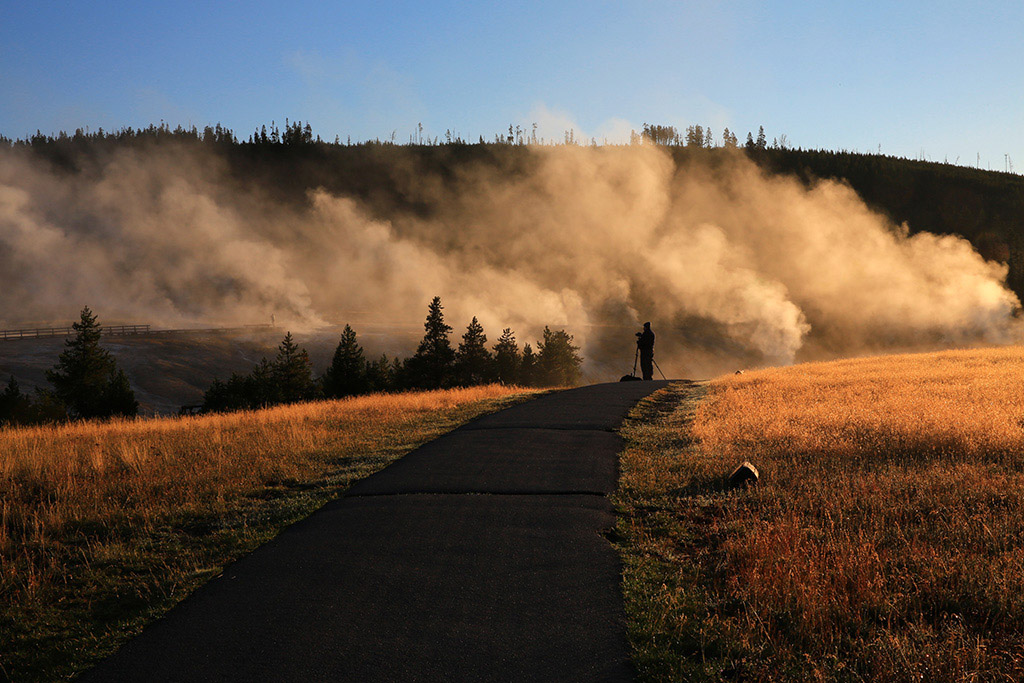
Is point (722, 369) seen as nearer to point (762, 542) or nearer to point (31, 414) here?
point (31, 414)

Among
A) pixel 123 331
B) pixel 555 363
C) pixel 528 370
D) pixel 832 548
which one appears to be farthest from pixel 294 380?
pixel 123 331

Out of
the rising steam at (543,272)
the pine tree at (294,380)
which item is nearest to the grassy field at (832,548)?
the pine tree at (294,380)

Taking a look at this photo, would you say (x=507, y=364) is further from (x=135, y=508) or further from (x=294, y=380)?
(x=135, y=508)

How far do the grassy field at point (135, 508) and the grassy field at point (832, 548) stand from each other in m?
3.95

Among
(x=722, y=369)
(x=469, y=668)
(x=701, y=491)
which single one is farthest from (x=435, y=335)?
(x=722, y=369)

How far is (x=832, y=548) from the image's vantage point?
19.8ft

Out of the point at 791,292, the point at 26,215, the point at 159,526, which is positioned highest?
the point at 26,215

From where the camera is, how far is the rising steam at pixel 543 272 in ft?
420

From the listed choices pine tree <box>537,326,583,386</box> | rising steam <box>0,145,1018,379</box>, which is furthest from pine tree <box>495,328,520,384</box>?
rising steam <box>0,145,1018,379</box>

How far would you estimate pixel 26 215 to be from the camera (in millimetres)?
178250

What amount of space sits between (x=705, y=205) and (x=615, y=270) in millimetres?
44350

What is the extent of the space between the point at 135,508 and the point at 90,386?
56.0 m

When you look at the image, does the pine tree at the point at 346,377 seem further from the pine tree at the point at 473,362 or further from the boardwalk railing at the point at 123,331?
the boardwalk railing at the point at 123,331

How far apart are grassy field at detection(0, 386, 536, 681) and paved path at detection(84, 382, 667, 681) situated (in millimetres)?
437
